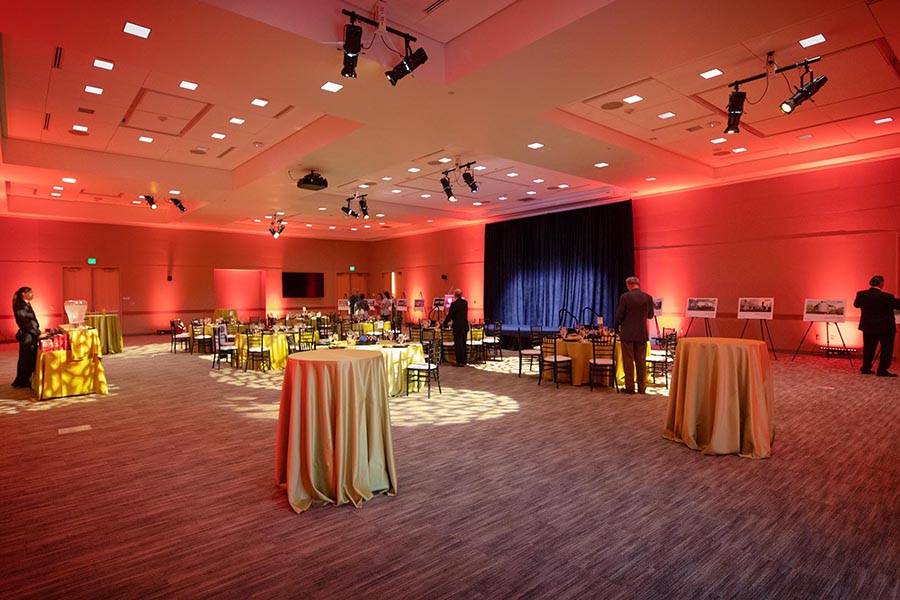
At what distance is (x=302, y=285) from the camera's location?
21500mm

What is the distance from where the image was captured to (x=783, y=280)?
1057cm

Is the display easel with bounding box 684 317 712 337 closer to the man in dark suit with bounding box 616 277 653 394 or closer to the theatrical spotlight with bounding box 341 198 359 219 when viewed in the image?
the man in dark suit with bounding box 616 277 653 394

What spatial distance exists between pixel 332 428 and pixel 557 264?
40.7 ft

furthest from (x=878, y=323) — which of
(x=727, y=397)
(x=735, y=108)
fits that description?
(x=727, y=397)

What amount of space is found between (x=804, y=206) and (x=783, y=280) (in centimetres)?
156

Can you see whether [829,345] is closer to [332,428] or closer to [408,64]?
[408,64]

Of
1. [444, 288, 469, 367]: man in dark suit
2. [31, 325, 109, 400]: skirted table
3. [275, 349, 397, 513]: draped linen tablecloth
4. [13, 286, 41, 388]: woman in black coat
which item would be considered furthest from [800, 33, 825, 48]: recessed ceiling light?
[13, 286, 41, 388]: woman in black coat

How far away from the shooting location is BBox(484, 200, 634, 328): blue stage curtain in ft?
43.8

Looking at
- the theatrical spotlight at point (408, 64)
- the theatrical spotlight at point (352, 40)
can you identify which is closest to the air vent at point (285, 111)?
the theatrical spotlight at point (408, 64)

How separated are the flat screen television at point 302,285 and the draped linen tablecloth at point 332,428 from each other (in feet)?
60.5

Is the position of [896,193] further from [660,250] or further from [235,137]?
[235,137]

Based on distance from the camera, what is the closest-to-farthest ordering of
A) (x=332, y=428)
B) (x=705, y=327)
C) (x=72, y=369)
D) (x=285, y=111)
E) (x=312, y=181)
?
(x=332, y=428) < (x=72, y=369) < (x=285, y=111) < (x=312, y=181) < (x=705, y=327)

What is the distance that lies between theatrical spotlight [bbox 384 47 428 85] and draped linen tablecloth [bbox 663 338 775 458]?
12.0 feet

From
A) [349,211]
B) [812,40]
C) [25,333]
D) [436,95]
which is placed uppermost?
[812,40]
